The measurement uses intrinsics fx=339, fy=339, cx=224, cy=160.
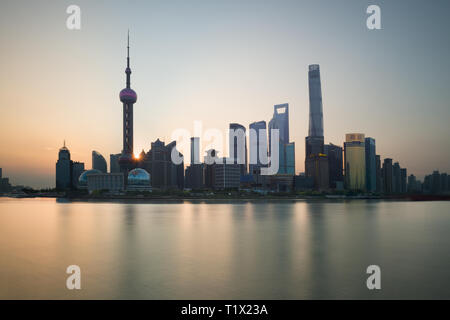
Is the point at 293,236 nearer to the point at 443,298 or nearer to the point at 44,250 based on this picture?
the point at 443,298

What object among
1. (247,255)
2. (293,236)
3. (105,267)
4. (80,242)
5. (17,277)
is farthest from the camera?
(293,236)

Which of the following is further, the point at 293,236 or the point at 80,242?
the point at 293,236
